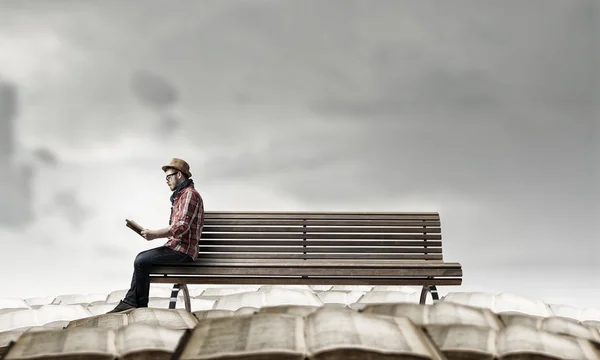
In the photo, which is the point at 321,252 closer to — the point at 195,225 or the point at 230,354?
the point at 195,225

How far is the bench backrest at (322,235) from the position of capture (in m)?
5.93

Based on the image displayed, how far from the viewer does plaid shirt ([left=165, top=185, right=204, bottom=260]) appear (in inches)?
202

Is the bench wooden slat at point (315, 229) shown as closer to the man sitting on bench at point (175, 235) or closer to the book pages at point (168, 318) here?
the man sitting on bench at point (175, 235)

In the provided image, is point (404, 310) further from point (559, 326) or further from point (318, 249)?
point (318, 249)

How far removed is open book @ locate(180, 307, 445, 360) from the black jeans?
3.89 meters

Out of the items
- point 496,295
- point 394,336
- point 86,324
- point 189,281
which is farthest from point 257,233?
point 394,336

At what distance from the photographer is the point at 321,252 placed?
596 centimetres

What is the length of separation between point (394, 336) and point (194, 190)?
444cm

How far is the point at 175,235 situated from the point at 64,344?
4058 millimetres

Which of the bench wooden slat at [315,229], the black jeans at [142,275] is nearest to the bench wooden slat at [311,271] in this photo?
the black jeans at [142,275]

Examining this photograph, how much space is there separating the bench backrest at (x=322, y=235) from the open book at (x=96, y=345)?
473 centimetres

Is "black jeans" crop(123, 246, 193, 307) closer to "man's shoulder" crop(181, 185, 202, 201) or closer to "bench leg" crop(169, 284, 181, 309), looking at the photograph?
"bench leg" crop(169, 284, 181, 309)

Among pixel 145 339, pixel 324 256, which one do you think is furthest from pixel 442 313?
pixel 324 256

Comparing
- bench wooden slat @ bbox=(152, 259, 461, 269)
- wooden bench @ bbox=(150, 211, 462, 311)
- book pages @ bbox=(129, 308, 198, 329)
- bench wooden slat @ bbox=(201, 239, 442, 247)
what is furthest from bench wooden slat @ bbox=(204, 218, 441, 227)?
book pages @ bbox=(129, 308, 198, 329)
